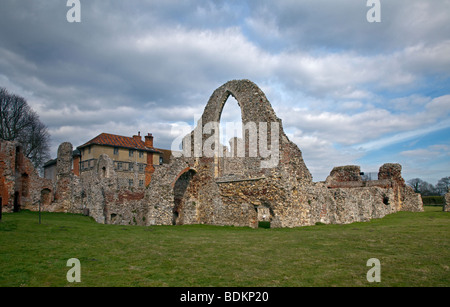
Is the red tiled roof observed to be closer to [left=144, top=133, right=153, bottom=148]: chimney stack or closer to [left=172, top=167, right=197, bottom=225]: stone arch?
[left=144, top=133, right=153, bottom=148]: chimney stack

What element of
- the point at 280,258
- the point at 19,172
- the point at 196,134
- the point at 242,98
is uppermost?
the point at 242,98

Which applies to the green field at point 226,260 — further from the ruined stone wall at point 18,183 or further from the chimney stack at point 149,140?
the chimney stack at point 149,140

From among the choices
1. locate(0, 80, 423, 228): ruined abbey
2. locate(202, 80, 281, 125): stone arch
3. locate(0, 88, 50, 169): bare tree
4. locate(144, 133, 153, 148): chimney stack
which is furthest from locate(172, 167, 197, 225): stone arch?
locate(144, 133, 153, 148): chimney stack

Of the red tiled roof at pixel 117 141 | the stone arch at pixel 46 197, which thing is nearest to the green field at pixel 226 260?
the stone arch at pixel 46 197

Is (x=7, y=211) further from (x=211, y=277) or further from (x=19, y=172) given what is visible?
(x=211, y=277)

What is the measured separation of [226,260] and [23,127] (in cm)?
3673

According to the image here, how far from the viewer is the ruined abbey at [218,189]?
15266 millimetres

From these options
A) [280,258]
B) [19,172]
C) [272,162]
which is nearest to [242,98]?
[272,162]

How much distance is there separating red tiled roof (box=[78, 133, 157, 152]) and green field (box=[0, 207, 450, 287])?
137ft

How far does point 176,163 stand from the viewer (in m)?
18.5

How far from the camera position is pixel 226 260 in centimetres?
692

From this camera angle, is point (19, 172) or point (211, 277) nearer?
point (211, 277)
